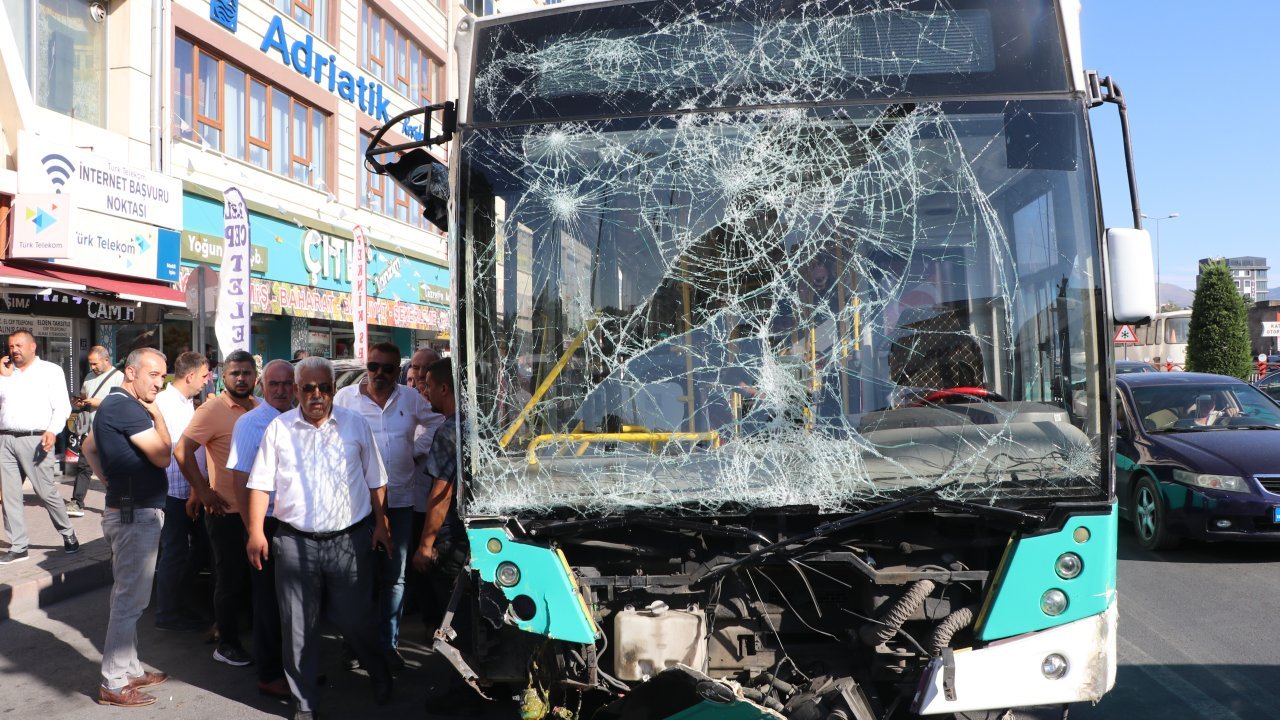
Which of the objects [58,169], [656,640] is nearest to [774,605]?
[656,640]

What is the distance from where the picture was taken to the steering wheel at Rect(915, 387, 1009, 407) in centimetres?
385

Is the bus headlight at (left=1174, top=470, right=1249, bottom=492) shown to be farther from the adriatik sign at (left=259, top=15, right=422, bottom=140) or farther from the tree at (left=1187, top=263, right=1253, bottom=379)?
the tree at (left=1187, top=263, right=1253, bottom=379)

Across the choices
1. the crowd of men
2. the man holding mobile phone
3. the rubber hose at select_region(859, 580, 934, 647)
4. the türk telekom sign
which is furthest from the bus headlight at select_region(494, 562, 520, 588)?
the türk telekom sign

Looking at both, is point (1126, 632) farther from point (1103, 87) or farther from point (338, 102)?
point (338, 102)

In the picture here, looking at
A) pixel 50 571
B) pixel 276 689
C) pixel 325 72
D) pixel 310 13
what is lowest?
pixel 276 689

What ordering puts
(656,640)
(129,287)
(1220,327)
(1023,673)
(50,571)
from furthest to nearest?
(1220,327)
(129,287)
(50,571)
(656,640)
(1023,673)

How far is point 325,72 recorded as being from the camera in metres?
20.5

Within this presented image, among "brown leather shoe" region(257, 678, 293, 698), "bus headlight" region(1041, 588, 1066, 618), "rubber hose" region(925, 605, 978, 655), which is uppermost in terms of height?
"bus headlight" region(1041, 588, 1066, 618)

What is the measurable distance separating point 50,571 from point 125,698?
3.11 metres

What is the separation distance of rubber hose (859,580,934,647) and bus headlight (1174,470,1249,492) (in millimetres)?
5605

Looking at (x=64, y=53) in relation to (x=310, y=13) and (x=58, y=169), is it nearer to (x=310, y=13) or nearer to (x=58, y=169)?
(x=58, y=169)

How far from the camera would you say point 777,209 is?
13.0 ft

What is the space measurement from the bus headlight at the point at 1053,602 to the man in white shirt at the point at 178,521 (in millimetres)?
4945

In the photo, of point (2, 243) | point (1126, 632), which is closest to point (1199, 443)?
point (1126, 632)
